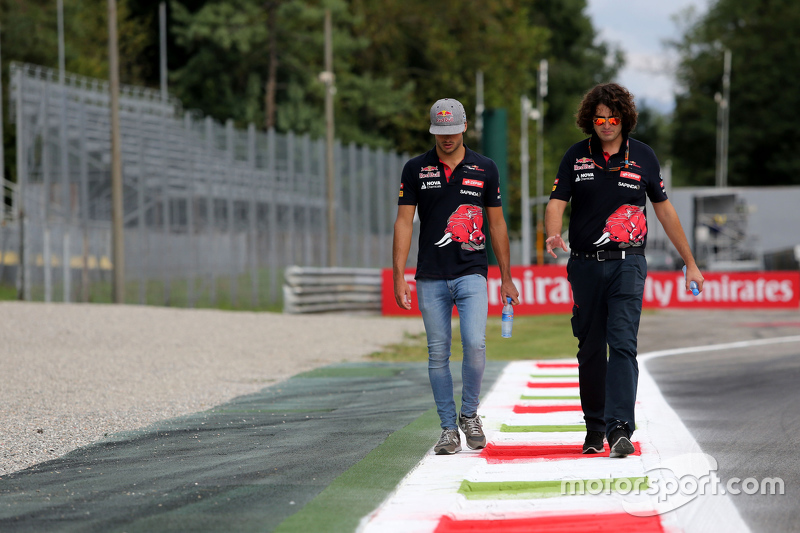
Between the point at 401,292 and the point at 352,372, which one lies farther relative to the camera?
the point at 352,372

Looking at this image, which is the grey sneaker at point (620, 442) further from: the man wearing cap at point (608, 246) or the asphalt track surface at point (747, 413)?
the asphalt track surface at point (747, 413)

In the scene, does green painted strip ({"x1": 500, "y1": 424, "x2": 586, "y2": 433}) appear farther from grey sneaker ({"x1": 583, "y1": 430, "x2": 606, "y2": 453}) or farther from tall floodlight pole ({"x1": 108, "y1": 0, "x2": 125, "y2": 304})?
tall floodlight pole ({"x1": 108, "y1": 0, "x2": 125, "y2": 304})

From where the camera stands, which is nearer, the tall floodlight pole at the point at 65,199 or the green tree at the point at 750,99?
the tall floodlight pole at the point at 65,199

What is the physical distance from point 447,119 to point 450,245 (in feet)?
2.41

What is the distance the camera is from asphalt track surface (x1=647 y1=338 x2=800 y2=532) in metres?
4.98

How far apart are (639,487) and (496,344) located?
36.4 ft

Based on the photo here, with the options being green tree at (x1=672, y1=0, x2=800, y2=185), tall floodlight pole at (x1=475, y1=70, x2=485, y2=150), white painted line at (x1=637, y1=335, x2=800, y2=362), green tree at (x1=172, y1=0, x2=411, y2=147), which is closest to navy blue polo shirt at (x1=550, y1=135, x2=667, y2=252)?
white painted line at (x1=637, y1=335, x2=800, y2=362)

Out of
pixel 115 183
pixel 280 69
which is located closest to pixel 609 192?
pixel 115 183

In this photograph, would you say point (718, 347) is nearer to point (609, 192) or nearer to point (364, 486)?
point (609, 192)

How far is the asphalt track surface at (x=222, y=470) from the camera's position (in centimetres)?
479

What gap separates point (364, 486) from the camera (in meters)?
5.34

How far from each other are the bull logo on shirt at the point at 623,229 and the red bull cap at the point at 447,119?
1012 mm

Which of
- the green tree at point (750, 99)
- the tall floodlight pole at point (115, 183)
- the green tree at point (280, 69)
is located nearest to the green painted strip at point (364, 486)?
the tall floodlight pole at point (115, 183)

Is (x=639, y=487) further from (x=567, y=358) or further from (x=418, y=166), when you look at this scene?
(x=567, y=358)
